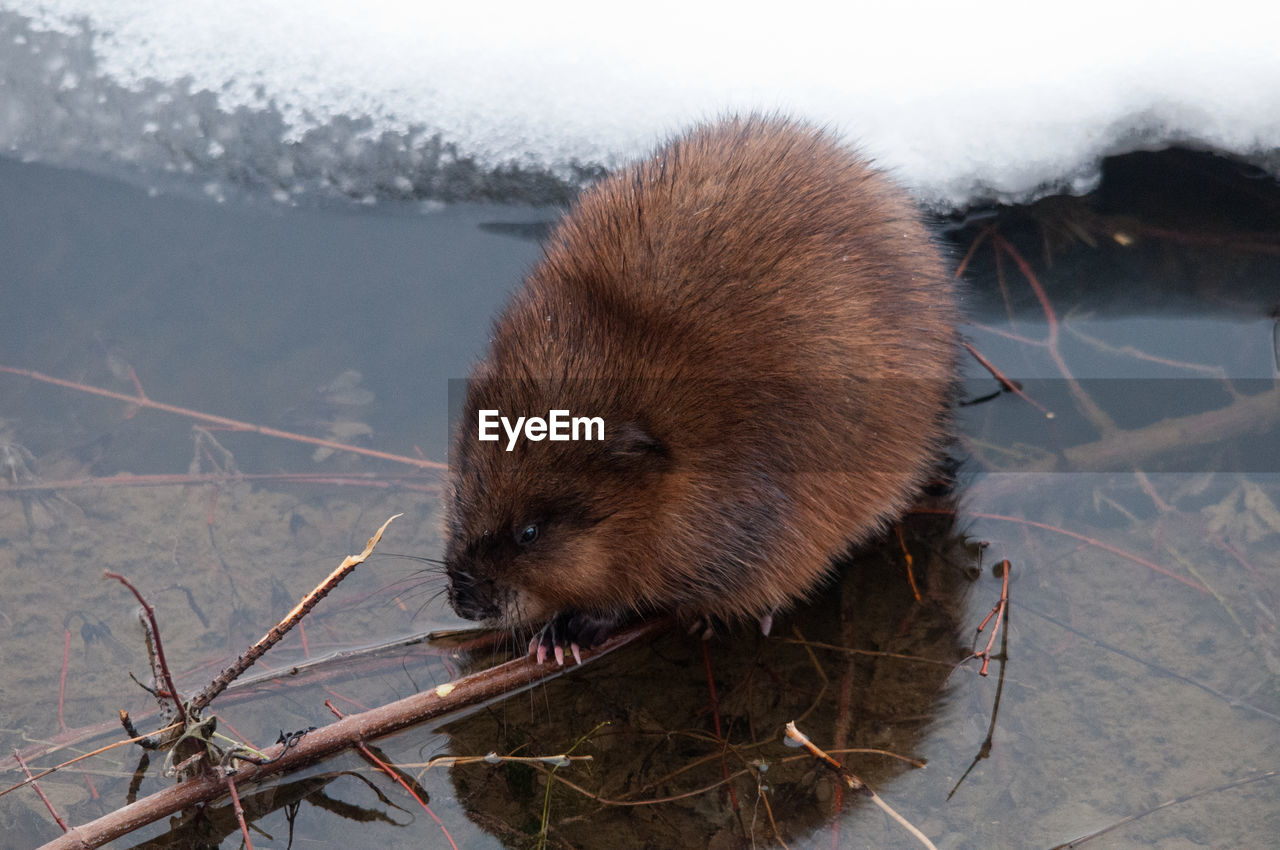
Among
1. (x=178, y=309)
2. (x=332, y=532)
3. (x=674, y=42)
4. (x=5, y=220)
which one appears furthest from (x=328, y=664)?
(x=674, y=42)

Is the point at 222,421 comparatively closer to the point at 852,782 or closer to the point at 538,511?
the point at 538,511

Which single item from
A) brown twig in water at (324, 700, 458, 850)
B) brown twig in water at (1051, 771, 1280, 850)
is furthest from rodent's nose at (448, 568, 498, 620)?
brown twig in water at (1051, 771, 1280, 850)

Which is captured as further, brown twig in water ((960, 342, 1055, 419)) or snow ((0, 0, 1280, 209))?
snow ((0, 0, 1280, 209))

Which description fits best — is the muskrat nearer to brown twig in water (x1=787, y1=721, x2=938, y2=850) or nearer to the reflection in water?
the reflection in water

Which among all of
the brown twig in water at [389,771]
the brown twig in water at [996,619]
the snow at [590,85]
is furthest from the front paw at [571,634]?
the snow at [590,85]

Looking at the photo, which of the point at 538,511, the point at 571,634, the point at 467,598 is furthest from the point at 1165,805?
the point at 467,598

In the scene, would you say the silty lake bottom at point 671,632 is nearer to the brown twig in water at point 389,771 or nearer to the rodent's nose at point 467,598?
the brown twig in water at point 389,771

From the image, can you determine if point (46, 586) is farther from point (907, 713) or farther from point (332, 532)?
point (907, 713)

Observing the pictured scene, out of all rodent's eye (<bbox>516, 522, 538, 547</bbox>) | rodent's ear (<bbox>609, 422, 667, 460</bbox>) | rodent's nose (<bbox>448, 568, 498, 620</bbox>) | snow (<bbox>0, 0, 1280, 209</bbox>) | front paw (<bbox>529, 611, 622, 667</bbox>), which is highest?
snow (<bbox>0, 0, 1280, 209</bbox>)
